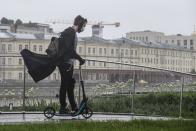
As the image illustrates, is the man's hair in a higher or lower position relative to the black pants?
higher

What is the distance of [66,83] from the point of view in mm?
10469

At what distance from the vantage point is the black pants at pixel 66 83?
34.0ft

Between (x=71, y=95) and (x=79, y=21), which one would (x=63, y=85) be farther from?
(x=79, y=21)

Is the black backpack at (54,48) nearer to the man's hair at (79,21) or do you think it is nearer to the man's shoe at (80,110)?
the man's hair at (79,21)

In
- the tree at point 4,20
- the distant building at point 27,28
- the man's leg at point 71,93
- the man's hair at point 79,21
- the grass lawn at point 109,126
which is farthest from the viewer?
the tree at point 4,20

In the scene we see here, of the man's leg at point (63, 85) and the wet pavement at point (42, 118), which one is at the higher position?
the man's leg at point (63, 85)

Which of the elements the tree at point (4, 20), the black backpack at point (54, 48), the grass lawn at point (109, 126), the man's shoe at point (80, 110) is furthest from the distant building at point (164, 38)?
the grass lawn at point (109, 126)

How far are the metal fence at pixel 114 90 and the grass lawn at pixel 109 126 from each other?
2.54 meters

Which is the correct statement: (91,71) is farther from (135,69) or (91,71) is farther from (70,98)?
(70,98)

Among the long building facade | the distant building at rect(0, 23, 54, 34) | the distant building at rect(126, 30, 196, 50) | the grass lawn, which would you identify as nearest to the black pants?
the grass lawn

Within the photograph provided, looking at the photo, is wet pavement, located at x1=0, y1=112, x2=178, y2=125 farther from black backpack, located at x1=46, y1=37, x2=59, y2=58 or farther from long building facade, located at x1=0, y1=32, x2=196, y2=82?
long building facade, located at x1=0, y1=32, x2=196, y2=82

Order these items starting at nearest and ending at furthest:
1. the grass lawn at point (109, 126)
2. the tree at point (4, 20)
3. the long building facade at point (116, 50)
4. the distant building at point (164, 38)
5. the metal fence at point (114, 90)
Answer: the grass lawn at point (109, 126)
the metal fence at point (114, 90)
the long building facade at point (116, 50)
the tree at point (4, 20)
the distant building at point (164, 38)

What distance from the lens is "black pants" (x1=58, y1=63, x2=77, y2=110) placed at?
10.4 metres

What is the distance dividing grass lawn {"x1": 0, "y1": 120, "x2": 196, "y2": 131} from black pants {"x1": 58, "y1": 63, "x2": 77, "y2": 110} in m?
→ 1.10
